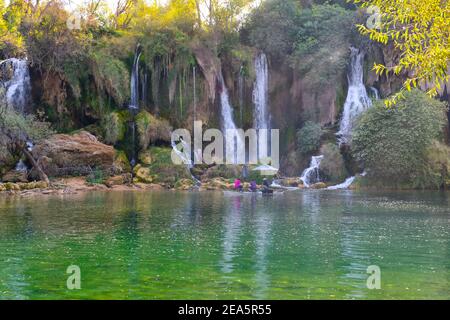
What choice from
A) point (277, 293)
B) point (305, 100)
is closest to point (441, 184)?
point (305, 100)

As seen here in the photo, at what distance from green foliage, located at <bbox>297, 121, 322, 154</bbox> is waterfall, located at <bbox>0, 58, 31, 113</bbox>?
73.4ft

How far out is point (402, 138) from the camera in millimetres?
43750

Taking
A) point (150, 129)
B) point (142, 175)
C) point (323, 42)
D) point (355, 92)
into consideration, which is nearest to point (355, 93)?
point (355, 92)

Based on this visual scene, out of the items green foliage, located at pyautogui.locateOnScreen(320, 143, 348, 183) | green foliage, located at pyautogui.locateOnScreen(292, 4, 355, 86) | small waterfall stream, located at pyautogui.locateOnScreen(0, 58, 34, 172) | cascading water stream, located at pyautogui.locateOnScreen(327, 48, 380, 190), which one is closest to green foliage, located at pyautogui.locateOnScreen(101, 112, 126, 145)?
small waterfall stream, located at pyautogui.locateOnScreen(0, 58, 34, 172)

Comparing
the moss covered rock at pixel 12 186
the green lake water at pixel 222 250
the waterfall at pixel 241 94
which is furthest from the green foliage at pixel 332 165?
the moss covered rock at pixel 12 186

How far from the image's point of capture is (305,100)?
52375mm

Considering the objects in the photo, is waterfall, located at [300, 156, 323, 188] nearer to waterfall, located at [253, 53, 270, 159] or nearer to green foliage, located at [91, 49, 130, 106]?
waterfall, located at [253, 53, 270, 159]

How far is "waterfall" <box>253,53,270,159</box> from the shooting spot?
52.7m

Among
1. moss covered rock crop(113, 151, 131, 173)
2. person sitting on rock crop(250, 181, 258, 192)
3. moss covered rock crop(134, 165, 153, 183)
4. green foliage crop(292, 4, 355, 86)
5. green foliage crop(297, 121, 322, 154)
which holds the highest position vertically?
green foliage crop(292, 4, 355, 86)

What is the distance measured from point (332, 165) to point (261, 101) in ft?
33.1

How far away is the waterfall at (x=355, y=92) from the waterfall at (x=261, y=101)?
680cm

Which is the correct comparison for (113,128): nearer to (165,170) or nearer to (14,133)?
(165,170)

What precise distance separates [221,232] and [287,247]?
3558 millimetres
